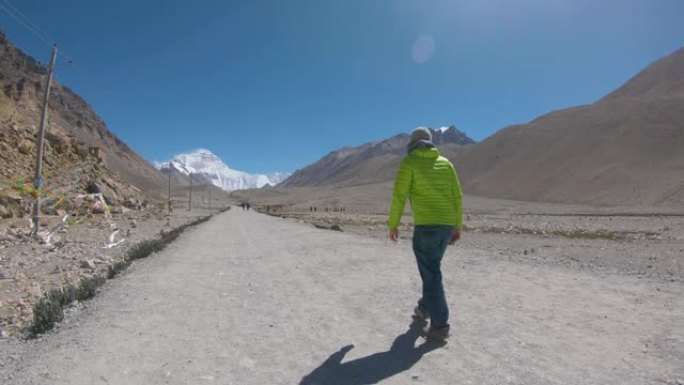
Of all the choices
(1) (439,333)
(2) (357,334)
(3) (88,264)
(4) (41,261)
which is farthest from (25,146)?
(1) (439,333)

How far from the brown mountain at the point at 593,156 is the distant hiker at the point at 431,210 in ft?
340

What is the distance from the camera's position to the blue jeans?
5535 millimetres

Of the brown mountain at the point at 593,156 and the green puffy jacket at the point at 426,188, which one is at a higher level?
the brown mountain at the point at 593,156

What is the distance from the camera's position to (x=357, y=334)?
19.1ft

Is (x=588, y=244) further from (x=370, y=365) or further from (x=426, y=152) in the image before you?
(x=370, y=365)

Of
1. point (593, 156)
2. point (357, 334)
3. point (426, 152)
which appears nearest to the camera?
point (426, 152)

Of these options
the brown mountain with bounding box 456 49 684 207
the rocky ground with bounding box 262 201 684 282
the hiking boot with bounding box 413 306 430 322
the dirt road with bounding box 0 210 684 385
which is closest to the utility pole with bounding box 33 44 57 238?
the dirt road with bounding box 0 210 684 385

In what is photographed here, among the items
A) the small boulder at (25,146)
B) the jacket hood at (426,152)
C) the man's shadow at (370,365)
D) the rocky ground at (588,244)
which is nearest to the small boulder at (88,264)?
the man's shadow at (370,365)

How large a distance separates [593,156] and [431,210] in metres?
152

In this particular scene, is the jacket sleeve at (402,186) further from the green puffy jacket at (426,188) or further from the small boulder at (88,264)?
the small boulder at (88,264)

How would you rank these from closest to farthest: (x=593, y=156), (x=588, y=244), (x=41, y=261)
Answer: (x=41, y=261) < (x=588, y=244) < (x=593, y=156)

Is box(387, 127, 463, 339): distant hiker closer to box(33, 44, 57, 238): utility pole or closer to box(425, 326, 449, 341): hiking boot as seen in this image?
box(425, 326, 449, 341): hiking boot

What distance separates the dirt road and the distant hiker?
1.60 feet

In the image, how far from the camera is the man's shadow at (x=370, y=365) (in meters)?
4.43
